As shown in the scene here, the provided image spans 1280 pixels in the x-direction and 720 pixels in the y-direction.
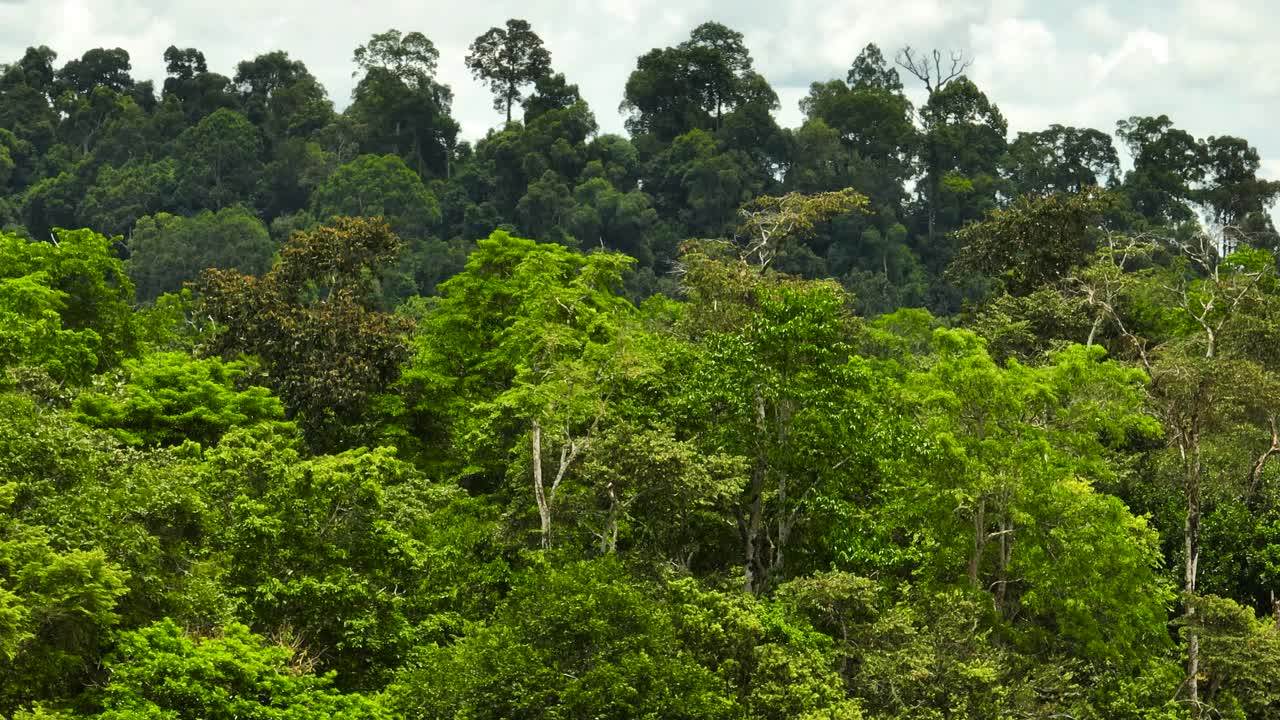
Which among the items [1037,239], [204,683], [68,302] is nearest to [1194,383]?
[204,683]

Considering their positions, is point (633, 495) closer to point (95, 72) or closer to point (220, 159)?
point (220, 159)

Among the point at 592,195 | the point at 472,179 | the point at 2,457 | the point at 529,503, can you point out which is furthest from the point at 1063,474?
the point at 472,179

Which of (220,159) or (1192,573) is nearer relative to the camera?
(1192,573)

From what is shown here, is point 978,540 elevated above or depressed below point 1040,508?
below

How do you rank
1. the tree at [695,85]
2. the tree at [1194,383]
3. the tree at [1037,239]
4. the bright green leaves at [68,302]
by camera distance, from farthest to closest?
the tree at [695,85], the tree at [1037,239], the bright green leaves at [68,302], the tree at [1194,383]

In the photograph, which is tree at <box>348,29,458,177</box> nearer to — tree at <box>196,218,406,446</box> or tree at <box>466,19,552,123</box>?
tree at <box>466,19,552,123</box>

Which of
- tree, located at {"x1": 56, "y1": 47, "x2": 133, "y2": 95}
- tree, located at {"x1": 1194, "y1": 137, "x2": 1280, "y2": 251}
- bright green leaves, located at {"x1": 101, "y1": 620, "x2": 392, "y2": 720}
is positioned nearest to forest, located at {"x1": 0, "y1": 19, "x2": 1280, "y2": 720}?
bright green leaves, located at {"x1": 101, "y1": 620, "x2": 392, "y2": 720}

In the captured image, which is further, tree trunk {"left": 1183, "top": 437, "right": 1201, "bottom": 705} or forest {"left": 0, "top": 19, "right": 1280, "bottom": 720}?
tree trunk {"left": 1183, "top": 437, "right": 1201, "bottom": 705}

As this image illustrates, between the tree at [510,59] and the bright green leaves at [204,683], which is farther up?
the tree at [510,59]

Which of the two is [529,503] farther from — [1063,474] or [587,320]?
[1063,474]

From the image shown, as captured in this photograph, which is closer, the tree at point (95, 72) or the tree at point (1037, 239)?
the tree at point (1037, 239)

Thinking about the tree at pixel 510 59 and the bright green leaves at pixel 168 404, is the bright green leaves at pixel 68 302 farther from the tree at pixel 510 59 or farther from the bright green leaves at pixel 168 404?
the tree at pixel 510 59

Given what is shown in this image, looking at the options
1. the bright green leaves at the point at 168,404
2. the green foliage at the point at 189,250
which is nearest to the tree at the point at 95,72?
the green foliage at the point at 189,250

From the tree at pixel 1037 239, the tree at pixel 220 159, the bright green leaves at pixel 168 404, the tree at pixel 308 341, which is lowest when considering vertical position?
the bright green leaves at pixel 168 404
